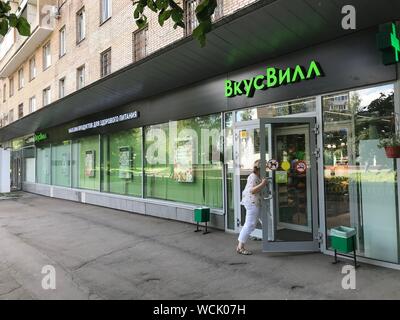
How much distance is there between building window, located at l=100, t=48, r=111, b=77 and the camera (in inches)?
569

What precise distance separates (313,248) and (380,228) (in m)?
1.26

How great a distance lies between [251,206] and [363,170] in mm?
2044

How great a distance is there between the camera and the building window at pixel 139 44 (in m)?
12.3

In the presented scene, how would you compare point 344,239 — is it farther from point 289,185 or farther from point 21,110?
point 21,110

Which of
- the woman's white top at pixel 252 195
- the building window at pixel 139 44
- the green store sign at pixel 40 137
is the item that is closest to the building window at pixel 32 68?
the green store sign at pixel 40 137

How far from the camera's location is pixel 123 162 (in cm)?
1362

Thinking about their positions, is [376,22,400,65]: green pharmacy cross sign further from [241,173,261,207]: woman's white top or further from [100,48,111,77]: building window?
[100,48,111,77]: building window

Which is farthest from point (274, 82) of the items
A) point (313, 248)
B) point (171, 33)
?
point (171, 33)

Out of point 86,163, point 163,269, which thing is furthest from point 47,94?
point 163,269

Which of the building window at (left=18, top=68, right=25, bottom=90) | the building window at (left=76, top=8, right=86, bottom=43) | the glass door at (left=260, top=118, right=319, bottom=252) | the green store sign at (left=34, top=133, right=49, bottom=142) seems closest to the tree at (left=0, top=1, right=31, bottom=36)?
the glass door at (left=260, top=118, right=319, bottom=252)

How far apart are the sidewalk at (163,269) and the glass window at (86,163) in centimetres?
626

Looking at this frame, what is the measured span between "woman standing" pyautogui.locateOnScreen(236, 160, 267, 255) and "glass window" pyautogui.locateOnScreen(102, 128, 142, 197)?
6402 mm

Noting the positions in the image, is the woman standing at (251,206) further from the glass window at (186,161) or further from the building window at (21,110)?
the building window at (21,110)
